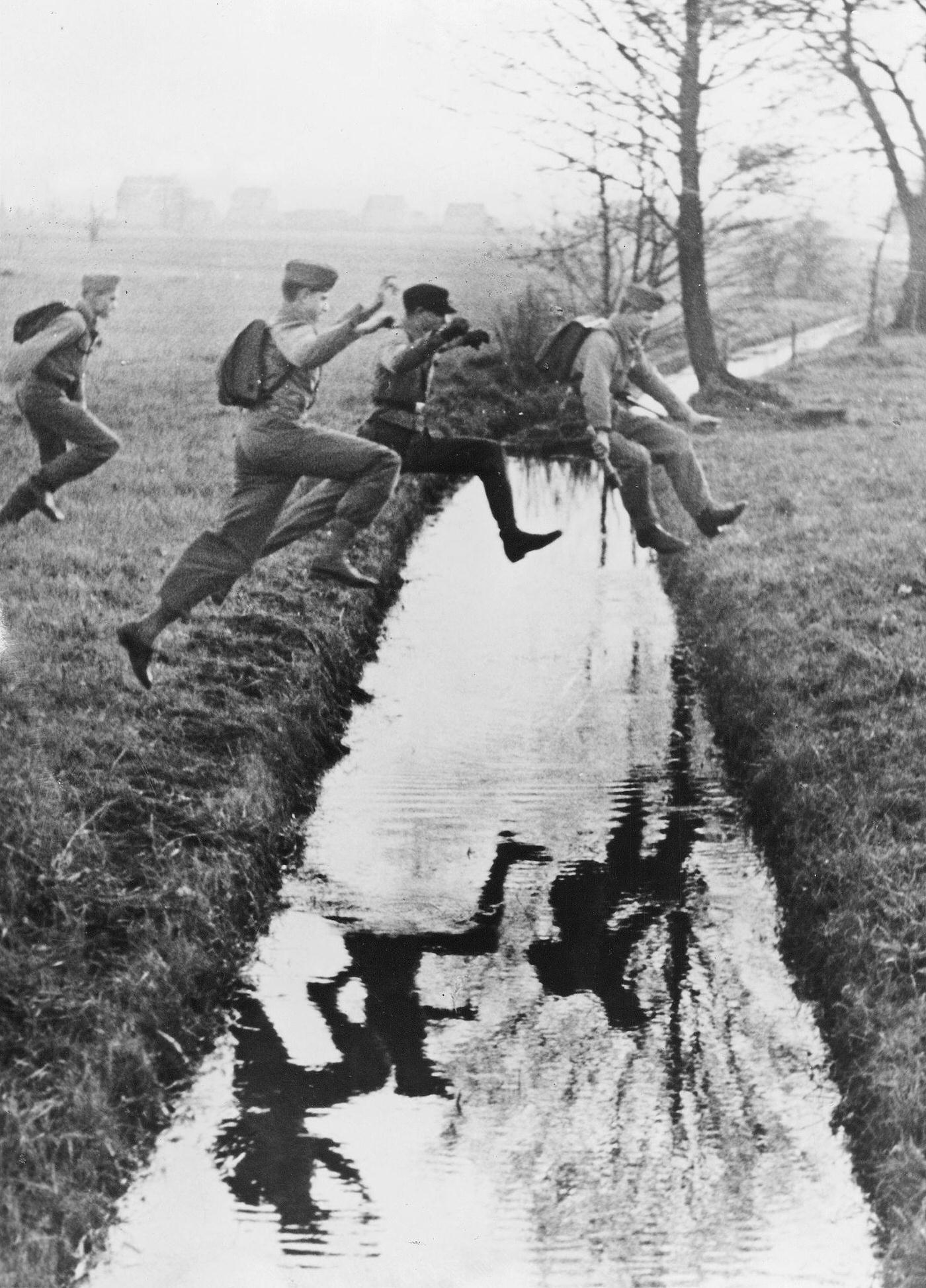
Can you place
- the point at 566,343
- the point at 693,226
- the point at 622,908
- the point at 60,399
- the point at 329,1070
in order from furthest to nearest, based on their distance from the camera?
the point at 693,226 < the point at 60,399 < the point at 566,343 < the point at 622,908 < the point at 329,1070

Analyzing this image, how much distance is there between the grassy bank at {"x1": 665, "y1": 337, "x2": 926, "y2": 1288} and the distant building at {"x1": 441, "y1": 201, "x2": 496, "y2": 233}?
2.73 meters

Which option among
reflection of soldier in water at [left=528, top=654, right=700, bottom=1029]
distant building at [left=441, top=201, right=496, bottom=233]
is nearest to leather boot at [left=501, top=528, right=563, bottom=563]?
reflection of soldier in water at [left=528, top=654, right=700, bottom=1029]

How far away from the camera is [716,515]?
8.75 m

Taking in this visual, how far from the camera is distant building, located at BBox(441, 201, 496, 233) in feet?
34.5

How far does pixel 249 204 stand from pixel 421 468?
8.64 feet

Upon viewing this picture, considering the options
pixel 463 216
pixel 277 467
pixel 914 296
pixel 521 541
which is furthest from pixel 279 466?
pixel 914 296

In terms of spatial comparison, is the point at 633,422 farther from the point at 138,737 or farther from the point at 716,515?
the point at 138,737

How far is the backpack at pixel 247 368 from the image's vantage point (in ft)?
20.2

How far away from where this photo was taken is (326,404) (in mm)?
13078

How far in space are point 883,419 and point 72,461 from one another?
9655mm

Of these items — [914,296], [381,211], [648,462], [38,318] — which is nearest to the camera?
[648,462]

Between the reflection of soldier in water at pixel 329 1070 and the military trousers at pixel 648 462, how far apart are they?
3109mm

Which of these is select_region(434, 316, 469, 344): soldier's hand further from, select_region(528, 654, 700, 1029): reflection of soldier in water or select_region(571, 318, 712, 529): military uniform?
select_region(528, 654, 700, 1029): reflection of soldier in water

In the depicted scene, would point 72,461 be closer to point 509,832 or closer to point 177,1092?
point 509,832
